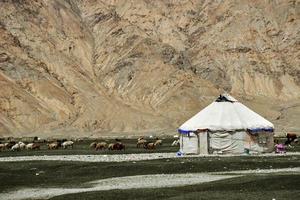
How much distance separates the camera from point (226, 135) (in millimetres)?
49688

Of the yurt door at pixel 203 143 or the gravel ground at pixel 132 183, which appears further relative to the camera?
the yurt door at pixel 203 143

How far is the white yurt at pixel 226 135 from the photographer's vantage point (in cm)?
4978

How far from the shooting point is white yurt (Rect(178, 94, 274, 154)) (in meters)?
49.8

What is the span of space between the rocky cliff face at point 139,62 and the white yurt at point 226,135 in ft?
203

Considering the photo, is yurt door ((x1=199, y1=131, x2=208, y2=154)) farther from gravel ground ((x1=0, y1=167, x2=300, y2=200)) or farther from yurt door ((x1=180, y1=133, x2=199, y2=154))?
gravel ground ((x1=0, y1=167, x2=300, y2=200))

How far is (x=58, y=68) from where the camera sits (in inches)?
5133

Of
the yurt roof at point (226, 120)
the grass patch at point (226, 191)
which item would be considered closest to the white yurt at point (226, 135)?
the yurt roof at point (226, 120)

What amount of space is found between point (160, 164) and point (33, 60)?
3614 inches

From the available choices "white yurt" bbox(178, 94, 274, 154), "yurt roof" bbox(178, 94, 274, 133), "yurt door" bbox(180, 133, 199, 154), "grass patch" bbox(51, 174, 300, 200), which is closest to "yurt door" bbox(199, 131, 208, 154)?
"white yurt" bbox(178, 94, 274, 154)

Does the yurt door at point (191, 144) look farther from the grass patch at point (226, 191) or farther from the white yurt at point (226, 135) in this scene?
the grass patch at point (226, 191)

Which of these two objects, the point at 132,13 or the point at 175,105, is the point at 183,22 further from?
the point at 175,105

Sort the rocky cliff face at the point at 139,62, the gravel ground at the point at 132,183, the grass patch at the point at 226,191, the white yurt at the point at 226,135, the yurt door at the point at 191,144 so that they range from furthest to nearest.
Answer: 1. the rocky cliff face at the point at 139,62
2. the yurt door at the point at 191,144
3. the white yurt at the point at 226,135
4. the gravel ground at the point at 132,183
5. the grass patch at the point at 226,191

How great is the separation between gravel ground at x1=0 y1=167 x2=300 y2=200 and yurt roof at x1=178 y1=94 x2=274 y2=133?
1517 centimetres

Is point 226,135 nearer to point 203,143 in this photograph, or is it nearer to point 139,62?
point 203,143
